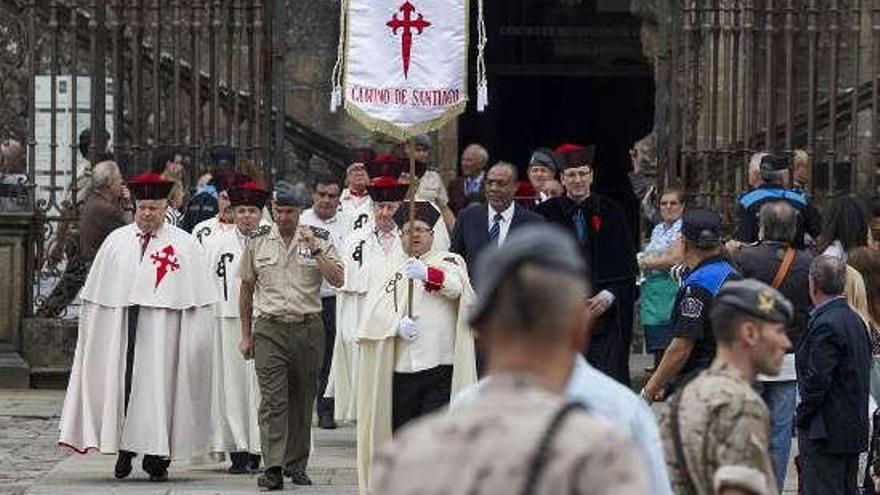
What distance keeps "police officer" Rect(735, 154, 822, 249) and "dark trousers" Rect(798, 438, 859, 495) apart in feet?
10.1

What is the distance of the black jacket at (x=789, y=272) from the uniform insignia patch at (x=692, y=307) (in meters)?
1.22

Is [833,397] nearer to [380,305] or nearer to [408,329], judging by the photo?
[408,329]

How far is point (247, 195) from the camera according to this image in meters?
14.8

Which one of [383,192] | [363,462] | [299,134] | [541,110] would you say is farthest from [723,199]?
[541,110]

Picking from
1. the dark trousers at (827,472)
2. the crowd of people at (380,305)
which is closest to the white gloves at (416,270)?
the crowd of people at (380,305)

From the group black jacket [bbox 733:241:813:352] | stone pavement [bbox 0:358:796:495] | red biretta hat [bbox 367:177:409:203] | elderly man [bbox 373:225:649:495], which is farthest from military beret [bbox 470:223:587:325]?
red biretta hat [bbox 367:177:409:203]

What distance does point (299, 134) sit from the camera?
2120 centimetres

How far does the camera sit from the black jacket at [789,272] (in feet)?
42.7

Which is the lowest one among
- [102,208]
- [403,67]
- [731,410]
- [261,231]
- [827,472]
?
[827,472]

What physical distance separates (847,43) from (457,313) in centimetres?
785

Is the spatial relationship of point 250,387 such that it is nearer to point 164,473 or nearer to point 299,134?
point 164,473

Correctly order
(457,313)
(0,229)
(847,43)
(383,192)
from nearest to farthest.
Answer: (457,313)
(383,192)
(0,229)
(847,43)

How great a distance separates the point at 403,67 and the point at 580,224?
148cm

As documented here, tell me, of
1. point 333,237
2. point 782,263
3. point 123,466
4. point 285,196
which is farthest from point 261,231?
point 782,263
